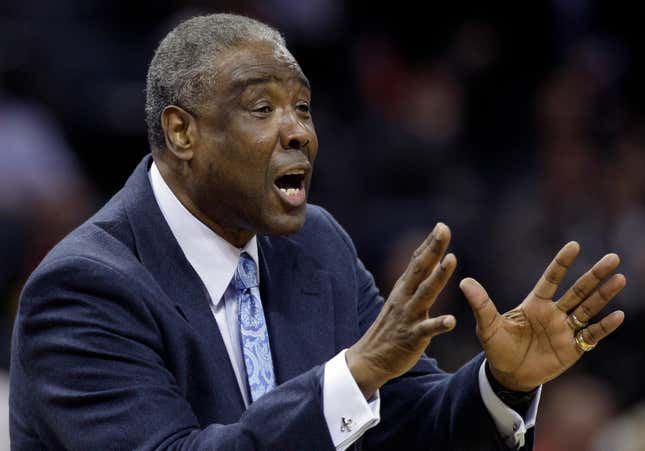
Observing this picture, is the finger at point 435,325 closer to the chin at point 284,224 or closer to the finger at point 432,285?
the finger at point 432,285

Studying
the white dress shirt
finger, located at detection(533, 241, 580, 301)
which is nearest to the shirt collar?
the white dress shirt

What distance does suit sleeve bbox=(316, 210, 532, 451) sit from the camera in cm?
312

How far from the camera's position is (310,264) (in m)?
3.38

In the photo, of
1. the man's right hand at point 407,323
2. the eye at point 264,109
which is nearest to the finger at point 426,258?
the man's right hand at point 407,323

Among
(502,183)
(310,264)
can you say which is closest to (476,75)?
(502,183)

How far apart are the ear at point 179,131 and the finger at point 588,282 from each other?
1011mm

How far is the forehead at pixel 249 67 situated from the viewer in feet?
10.3

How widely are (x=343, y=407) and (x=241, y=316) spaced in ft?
1.79

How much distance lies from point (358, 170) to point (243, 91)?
406cm

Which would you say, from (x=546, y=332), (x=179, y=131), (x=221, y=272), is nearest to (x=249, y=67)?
(x=179, y=131)

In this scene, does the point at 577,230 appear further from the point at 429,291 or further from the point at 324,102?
the point at 429,291

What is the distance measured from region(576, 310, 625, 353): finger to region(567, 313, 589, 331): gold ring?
0.01 m

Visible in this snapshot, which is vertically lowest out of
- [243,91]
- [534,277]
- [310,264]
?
[534,277]

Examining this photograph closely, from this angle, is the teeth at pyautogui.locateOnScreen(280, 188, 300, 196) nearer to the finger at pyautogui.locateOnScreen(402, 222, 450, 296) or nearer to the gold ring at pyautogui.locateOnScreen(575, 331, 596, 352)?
the finger at pyautogui.locateOnScreen(402, 222, 450, 296)
